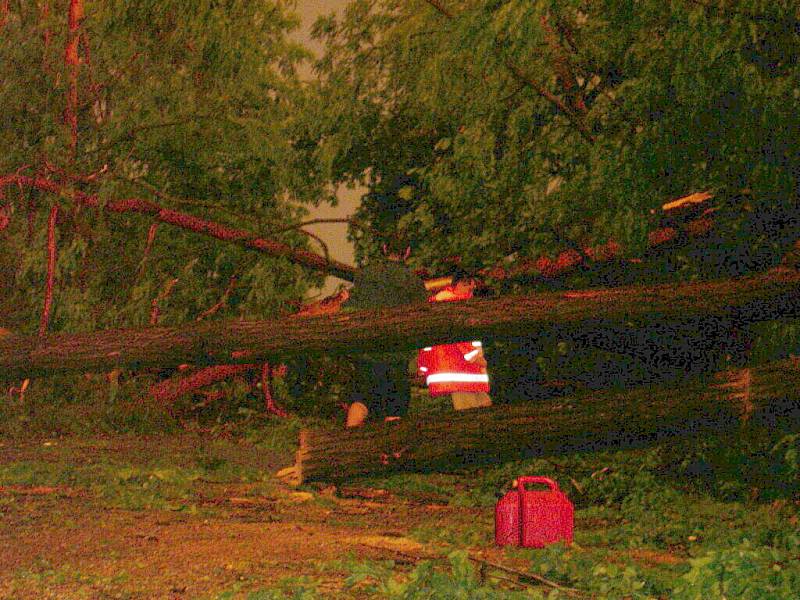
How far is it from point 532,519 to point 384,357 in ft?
11.8

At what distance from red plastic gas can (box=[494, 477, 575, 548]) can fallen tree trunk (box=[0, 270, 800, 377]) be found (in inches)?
57.8

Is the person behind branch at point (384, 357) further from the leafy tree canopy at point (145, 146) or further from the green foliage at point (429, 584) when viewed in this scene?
the green foliage at point (429, 584)

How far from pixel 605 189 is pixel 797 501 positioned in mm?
2529

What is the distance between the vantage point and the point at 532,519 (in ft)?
19.8

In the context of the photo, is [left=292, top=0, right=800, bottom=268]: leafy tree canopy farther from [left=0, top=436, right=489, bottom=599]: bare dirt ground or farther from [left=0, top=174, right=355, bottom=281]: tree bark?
[left=0, top=436, right=489, bottom=599]: bare dirt ground

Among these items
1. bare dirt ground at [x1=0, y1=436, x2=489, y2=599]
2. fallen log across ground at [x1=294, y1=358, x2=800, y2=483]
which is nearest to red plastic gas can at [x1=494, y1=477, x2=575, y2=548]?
bare dirt ground at [x1=0, y1=436, x2=489, y2=599]

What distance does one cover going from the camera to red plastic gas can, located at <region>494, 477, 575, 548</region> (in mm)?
6035

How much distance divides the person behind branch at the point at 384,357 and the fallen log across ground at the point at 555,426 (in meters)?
1.43

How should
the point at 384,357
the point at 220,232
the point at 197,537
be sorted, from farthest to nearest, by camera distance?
Answer: the point at 220,232 → the point at 384,357 → the point at 197,537

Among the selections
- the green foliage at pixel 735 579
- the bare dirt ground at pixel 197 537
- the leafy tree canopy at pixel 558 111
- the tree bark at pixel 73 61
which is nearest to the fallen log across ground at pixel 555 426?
the bare dirt ground at pixel 197 537

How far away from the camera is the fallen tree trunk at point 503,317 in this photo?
7.25 m

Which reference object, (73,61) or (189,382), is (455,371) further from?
(73,61)

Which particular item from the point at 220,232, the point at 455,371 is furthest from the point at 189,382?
the point at 455,371

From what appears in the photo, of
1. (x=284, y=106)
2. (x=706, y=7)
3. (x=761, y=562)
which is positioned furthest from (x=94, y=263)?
(x=761, y=562)
